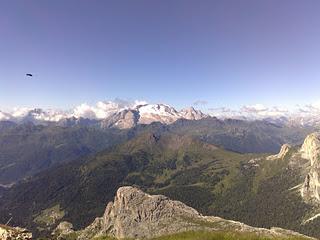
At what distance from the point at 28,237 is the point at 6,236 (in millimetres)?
4927

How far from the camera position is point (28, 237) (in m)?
70.9

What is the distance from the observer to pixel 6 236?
72.4 m
